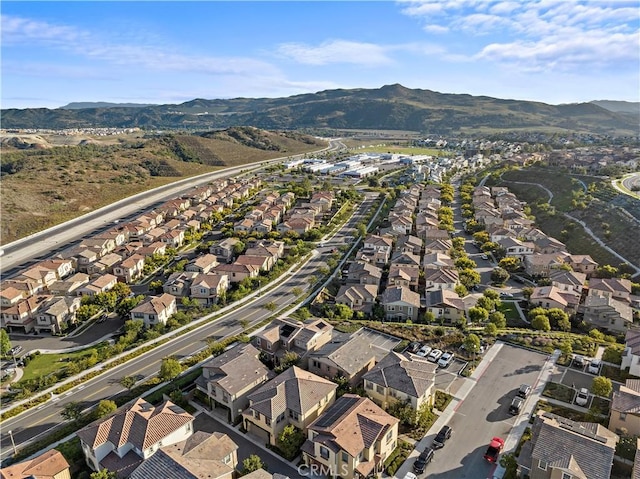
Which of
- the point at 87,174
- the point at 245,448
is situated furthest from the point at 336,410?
the point at 87,174

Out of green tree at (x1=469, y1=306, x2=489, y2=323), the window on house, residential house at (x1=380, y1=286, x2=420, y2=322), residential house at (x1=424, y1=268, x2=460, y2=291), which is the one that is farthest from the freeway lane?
green tree at (x1=469, y1=306, x2=489, y2=323)

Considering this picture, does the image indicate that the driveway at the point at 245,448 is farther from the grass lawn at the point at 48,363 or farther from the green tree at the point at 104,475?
the grass lawn at the point at 48,363

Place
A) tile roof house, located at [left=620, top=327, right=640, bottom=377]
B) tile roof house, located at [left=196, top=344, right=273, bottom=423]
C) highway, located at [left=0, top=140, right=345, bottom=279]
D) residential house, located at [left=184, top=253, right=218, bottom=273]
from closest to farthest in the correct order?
1. tile roof house, located at [left=196, top=344, right=273, bottom=423]
2. tile roof house, located at [left=620, top=327, right=640, bottom=377]
3. residential house, located at [left=184, top=253, right=218, bottom=273]
4. highway, located at [left=0, top=140, right=345, bottom=279]

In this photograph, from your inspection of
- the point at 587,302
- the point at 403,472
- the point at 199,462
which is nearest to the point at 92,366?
the point at 199,462

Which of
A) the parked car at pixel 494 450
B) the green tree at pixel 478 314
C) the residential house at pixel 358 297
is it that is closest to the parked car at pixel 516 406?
the parked car at pixel 494 450

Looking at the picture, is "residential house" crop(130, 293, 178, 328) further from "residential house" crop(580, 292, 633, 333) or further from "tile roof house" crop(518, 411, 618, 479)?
"residential house" crop(580, 292, 633, 333)

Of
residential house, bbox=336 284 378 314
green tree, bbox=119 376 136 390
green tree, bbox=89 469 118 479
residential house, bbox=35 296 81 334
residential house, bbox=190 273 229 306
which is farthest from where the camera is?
residential house, bbox=190 273 229 306
